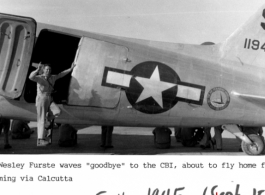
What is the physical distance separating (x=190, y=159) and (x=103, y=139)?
3.76 m

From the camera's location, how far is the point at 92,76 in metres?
6.02

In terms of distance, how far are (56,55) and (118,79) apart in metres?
1.62

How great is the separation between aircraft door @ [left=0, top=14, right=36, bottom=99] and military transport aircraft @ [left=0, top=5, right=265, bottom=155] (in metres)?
0.02

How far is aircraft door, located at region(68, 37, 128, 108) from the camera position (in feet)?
19.7

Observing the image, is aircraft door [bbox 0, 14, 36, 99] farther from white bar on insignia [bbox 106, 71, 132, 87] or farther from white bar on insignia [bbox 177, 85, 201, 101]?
white bar on insignia [bbox 177, 85, 201, 101]

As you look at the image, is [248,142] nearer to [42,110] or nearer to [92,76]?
[92,76]

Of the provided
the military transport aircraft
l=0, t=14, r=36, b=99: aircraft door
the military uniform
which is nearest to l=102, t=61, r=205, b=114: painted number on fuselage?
the military transport aircraft

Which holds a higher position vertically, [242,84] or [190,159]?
[242,84]

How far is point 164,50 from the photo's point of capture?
6680 mm

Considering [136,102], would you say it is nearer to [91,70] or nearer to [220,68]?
[91,70]

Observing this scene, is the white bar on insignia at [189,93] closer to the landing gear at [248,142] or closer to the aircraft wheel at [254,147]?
the landing gear at [248,142]

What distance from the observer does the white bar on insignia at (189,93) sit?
620cm

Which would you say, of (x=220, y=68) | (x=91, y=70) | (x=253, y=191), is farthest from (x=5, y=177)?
(x=220, y=68)

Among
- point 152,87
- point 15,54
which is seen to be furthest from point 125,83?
point 15,54
